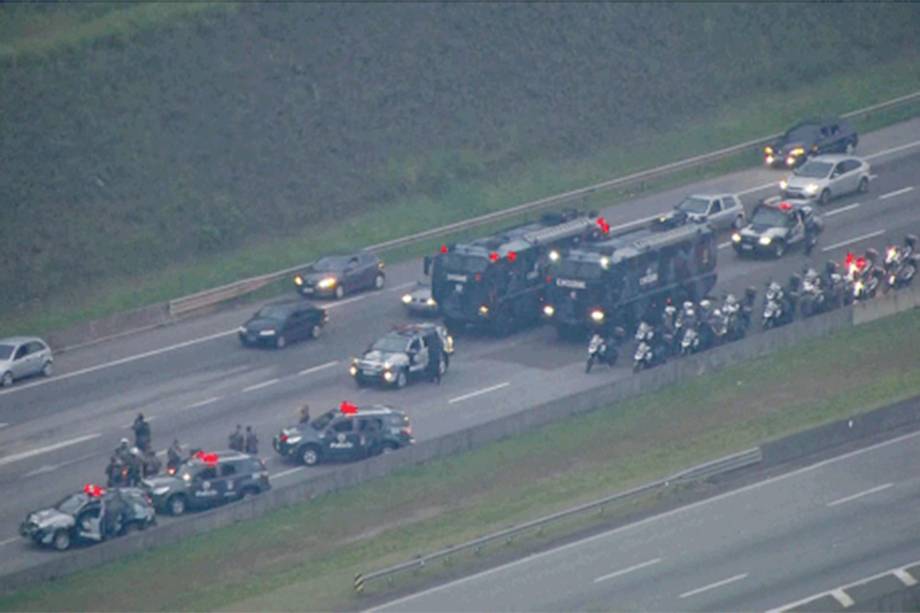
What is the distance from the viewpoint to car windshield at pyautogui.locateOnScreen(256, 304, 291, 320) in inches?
2655

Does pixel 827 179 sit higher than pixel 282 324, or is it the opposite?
pixel 282 324

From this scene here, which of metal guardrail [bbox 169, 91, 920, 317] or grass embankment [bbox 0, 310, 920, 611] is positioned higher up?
metal guardrail [bbox 169, 91, 920, 317]

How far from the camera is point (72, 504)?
175 ft

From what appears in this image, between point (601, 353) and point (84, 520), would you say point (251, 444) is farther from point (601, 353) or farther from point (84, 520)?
point (601, 353)

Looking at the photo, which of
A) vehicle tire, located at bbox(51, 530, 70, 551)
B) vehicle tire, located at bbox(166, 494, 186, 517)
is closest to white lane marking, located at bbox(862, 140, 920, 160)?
vehicle tire, located at bbox(166, 494, 186, 517)

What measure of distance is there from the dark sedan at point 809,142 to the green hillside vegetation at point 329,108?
3.47 meters

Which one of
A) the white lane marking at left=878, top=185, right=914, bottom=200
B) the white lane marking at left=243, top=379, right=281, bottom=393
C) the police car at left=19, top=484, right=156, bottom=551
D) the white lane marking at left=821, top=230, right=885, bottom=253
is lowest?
the white lane marking at left=821, top=230, right=885, bottom=253

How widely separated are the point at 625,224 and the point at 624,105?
11.7 m

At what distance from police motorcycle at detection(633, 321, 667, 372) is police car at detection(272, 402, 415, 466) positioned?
817cm

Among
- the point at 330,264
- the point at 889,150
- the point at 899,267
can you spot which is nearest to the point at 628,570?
the point at 899,267

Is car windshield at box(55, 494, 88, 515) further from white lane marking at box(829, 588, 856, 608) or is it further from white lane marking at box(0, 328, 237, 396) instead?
white lane marking at box(829, 588, 856, 608)

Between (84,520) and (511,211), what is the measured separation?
92.7 ft

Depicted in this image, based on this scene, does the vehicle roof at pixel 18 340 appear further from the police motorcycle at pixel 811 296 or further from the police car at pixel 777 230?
the police car at pixel 777 230

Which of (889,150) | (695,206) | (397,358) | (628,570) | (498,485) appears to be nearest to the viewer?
(628,570)
